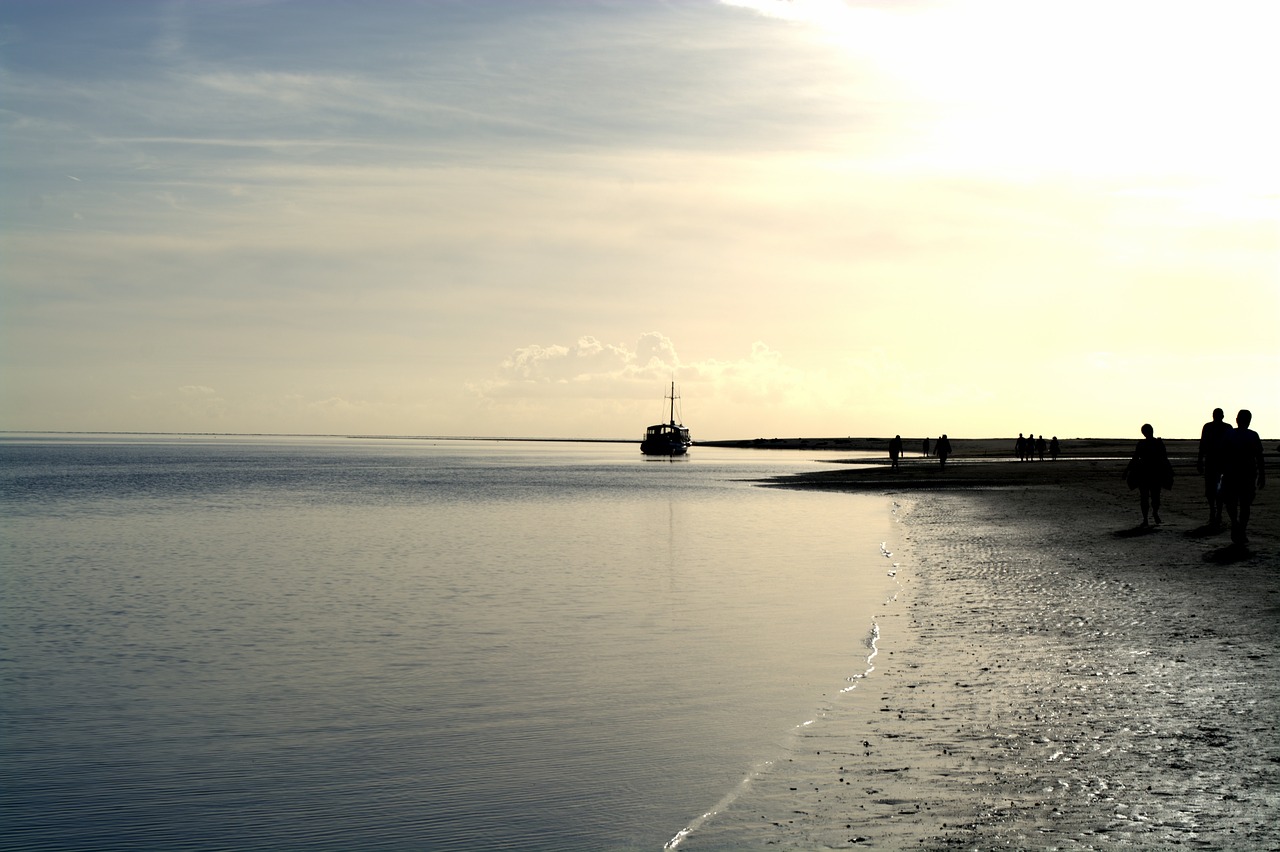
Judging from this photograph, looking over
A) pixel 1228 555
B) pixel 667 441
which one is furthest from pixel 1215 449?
pixel 667 441

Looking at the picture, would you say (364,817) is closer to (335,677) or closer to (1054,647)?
(335,677)

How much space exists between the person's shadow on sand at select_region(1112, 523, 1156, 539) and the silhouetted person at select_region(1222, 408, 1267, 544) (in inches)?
163

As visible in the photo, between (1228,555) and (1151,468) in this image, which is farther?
(1151,468)

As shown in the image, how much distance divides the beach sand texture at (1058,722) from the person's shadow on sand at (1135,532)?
4529mm

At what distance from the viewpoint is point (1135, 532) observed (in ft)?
90.9

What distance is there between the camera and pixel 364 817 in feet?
28.8

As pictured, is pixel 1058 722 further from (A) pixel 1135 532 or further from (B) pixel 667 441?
(B) pixel 667 441

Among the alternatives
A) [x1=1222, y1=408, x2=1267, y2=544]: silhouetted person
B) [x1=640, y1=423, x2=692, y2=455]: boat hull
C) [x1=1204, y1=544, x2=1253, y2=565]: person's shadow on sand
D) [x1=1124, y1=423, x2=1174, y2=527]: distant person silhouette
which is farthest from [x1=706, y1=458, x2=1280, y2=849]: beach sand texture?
[x1=640, y1=423, x2=692, y2=455]: boat hull

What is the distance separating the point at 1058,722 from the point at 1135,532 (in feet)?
62.8

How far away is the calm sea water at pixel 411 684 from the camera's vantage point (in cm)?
893

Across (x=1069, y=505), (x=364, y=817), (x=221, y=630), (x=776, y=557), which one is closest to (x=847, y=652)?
(x=364, y=817)

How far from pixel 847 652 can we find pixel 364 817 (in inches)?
318

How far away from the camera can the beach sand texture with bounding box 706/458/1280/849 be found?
308 inches

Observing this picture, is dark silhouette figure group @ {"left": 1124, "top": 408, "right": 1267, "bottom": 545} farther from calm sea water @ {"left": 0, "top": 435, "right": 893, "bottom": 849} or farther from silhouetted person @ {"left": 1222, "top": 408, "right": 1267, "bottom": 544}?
calm sea water @ {"left": 0, "top": 435, "right": 893, "bottom": 849}
